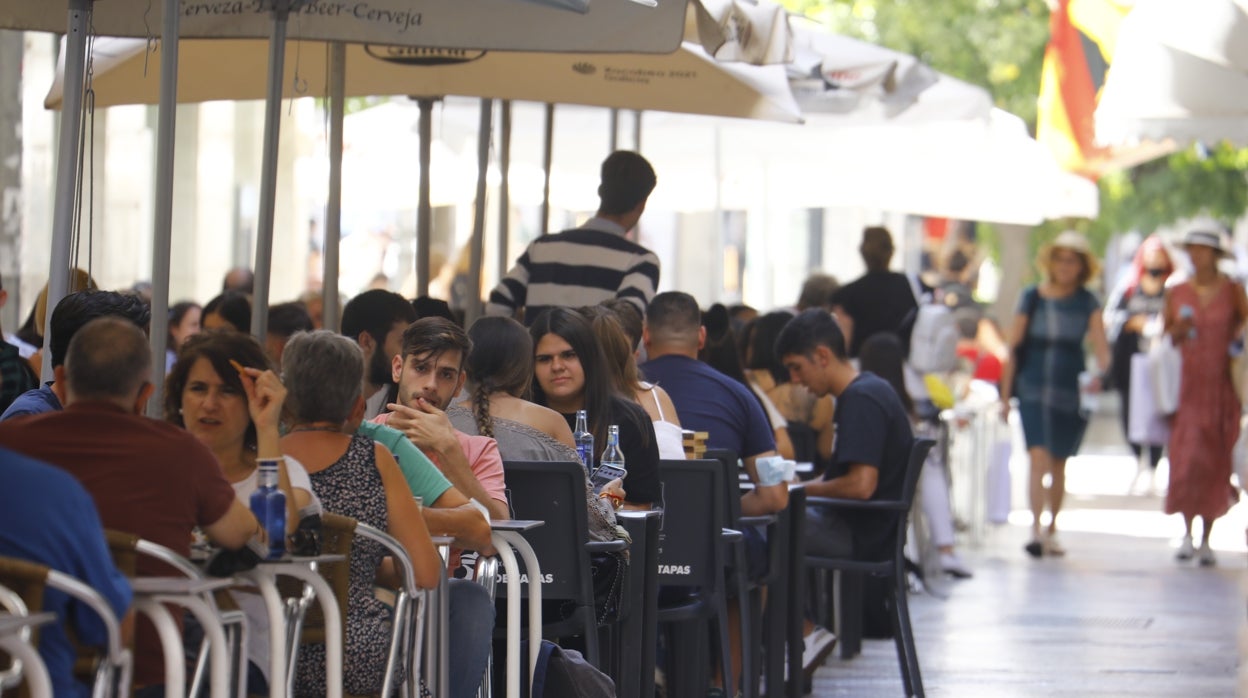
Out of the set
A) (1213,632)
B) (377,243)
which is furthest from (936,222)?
(1213,632)

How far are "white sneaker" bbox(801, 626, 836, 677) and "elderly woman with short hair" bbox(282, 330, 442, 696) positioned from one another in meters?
3.60

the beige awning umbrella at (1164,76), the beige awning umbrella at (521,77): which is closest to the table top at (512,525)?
the beige awning umbrella at (521,77)

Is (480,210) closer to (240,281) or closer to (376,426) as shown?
(240,281)

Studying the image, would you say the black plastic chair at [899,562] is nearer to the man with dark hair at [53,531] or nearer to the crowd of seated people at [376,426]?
the crowd of seated people at [376,426]

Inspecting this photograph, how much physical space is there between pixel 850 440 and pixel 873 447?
11cm

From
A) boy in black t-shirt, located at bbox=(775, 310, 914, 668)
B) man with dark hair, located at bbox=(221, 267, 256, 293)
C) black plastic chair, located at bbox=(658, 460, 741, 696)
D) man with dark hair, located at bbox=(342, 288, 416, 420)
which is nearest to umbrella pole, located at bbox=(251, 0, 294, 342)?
man with dark hair, located at bbox=(342, 288, 416, 420)

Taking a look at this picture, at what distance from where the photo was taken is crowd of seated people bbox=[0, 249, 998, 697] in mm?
4371

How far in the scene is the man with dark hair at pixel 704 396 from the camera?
8.23 metres

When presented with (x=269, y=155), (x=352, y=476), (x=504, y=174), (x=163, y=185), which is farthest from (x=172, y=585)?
(x=504, y=174)

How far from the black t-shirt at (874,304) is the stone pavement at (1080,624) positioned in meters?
1.70

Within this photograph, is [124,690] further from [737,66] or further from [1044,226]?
[1044,226]

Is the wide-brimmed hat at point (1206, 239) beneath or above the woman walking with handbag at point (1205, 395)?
above

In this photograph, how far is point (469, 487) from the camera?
583 centimetres

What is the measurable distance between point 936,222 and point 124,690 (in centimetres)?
5471
